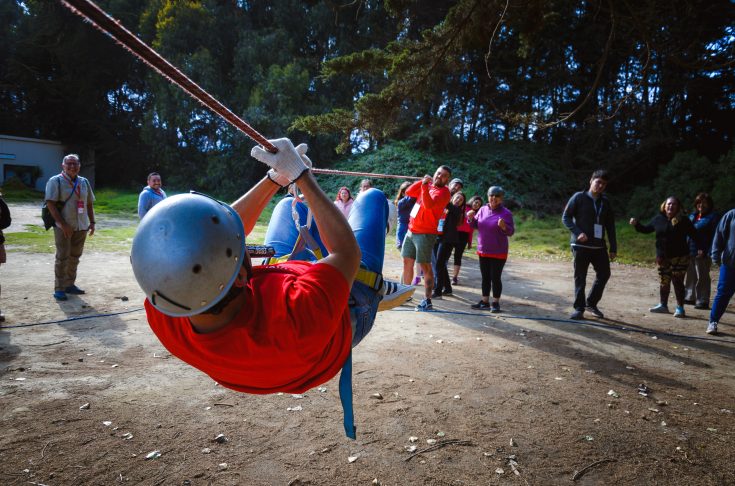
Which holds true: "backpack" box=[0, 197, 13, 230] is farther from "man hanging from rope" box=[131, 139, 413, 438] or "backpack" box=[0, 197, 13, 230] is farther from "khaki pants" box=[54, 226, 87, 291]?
"man hanging from rope" box=[131, 139, 413, 438]

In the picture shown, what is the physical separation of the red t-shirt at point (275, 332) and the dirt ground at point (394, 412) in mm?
1173

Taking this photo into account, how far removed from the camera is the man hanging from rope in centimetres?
154

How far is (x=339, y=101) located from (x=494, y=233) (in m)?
22.9

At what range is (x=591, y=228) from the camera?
6.18 m

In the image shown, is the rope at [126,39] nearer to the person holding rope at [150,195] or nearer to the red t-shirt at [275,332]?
the red t-shirt at [275,332]

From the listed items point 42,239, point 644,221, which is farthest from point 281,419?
point 644,221

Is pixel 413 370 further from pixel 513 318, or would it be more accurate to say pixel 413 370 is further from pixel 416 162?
pixel 416 162

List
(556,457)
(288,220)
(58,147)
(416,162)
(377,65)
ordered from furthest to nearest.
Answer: (58,147), (416,162), (377,65), (288,220), (556,457)

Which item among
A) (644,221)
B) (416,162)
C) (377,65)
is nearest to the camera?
(377,65)

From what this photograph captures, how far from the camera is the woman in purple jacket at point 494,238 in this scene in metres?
6.43

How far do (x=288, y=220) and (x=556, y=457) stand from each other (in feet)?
9.03

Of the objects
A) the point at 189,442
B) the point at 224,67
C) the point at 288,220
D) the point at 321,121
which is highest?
the point at 224,67

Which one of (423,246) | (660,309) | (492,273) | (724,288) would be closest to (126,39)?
(423,246)

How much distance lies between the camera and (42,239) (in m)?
11.4
